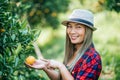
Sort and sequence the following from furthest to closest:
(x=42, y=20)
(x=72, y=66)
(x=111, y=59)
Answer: (x=42, y=20)
(x=111, y=59)
(x=72, y=66)

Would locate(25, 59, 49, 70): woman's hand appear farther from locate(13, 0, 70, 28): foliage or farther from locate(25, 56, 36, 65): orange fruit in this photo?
locate(13, 0, 70, 28): foliage

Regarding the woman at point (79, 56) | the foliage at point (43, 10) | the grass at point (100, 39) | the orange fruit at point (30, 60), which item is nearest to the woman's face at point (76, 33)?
the woman at point (79, 56)

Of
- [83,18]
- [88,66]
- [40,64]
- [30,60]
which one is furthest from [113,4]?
[30,60]

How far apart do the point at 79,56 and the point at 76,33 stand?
0.25 meters

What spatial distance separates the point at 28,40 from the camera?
12.2 feet

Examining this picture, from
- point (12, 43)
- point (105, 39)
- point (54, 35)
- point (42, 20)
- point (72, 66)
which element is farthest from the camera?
point (54, 35)

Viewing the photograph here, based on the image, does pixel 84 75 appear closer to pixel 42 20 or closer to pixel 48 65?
pixel 48 65

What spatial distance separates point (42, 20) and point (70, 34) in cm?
609

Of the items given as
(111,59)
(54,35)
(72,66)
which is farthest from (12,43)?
(54,35)

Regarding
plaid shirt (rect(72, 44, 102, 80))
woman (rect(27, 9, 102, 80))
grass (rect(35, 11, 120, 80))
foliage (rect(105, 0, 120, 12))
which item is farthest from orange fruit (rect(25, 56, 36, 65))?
grass (rect(35, 11, 120, 80))

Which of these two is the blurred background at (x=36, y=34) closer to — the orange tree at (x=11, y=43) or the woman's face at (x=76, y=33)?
the orange tree at (x=11, y=43)

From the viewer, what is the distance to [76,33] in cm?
385

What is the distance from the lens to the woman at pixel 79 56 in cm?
371

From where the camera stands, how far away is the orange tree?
3.28m
